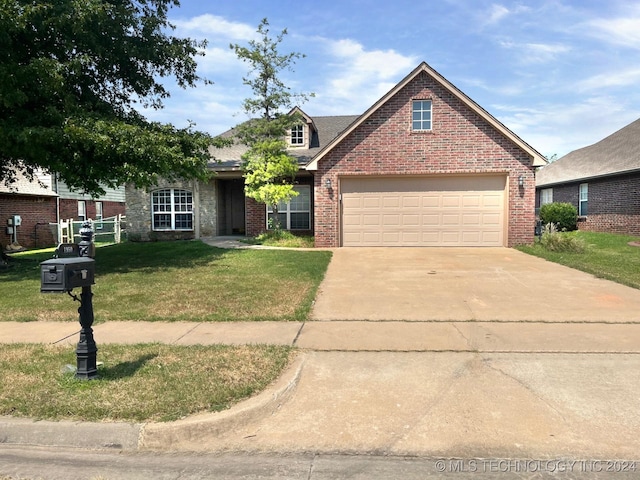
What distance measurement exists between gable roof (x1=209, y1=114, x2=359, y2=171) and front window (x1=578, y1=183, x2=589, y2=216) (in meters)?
12.6

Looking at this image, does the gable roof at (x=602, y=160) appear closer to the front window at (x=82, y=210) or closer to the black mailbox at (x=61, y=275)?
the black mailbox at (x=61, y=275)

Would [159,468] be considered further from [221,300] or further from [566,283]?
[566,283]

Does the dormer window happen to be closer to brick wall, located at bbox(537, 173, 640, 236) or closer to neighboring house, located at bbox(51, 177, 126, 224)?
neighboring house, located at bbox(51, 177, 126, 224)

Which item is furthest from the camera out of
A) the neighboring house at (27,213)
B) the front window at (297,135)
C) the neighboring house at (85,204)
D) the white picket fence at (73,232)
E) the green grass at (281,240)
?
the neighboring house at (85,204)

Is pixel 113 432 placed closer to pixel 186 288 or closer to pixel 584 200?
pixel 186 288

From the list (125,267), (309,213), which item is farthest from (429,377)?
(309,213)

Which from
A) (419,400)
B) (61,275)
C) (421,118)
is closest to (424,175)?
(421,118)

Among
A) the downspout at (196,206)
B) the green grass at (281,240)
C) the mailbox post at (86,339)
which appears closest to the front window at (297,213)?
the green grass at (281,240)

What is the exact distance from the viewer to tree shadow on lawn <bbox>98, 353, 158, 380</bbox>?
4.50m

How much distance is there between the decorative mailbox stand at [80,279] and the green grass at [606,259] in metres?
9.66

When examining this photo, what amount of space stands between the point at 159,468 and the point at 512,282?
838 cm

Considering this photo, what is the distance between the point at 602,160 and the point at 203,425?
2559 cm

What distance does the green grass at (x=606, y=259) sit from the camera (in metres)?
10.3

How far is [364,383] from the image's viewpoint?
455 centimetres
